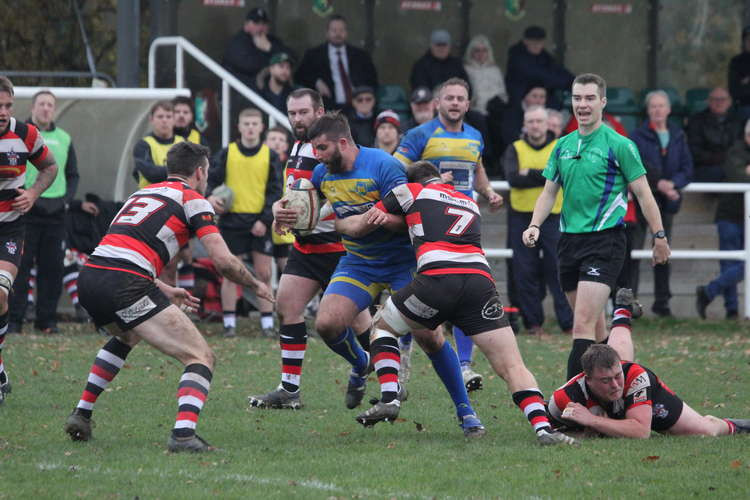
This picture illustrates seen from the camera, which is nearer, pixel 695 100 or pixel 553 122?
pixel 553 122

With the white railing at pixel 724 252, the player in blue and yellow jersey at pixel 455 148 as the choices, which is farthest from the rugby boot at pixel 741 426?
the white railing at pixel 724 252

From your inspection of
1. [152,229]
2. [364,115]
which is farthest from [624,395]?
[364,115]

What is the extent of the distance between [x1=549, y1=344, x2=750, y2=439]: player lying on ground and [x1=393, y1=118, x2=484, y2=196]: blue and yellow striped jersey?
9.45 ft

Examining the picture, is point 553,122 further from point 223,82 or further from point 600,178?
point 600,178

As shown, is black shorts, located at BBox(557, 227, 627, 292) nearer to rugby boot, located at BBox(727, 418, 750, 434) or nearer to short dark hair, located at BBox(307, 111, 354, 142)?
rugby boot, located at BBox(727, 418, 750, 434)

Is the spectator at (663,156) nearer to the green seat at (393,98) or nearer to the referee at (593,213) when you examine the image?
the green seat at (393,98)

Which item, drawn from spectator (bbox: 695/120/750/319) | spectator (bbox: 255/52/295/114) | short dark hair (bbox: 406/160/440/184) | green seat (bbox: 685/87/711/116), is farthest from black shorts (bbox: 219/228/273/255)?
green seat (bbox: 685/87/711/116)

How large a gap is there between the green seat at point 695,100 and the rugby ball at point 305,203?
10869 millimetres

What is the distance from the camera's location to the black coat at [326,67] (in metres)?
15.9

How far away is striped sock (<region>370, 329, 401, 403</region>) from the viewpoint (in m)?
7.49

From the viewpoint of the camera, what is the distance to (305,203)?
318 inches

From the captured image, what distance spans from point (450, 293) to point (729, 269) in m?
8.30

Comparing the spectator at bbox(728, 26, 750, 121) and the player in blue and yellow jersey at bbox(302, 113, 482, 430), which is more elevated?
the spectator at bbox(728, 26, 750, 121)

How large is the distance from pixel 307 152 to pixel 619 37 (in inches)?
421
